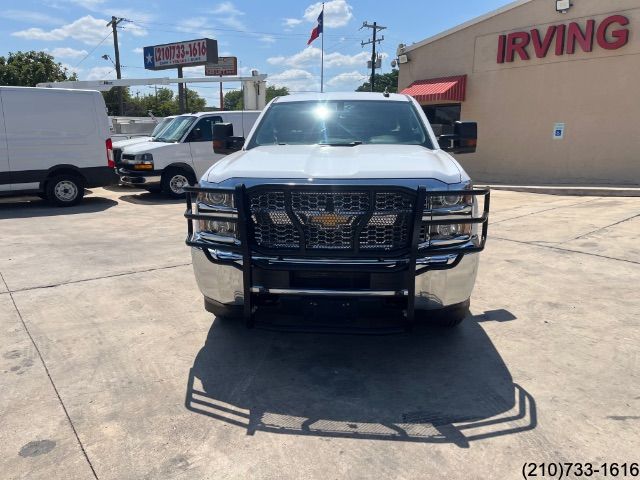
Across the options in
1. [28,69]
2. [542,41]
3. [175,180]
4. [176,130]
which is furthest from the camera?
[28,69]

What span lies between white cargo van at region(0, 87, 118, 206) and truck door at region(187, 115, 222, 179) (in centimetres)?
176

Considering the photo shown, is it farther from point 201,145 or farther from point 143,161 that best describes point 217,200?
point 201,145

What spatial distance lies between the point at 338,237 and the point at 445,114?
616 inches

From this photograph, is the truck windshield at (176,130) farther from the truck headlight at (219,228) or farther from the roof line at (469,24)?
the roof line at (469,24)

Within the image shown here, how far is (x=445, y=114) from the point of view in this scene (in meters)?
17.6

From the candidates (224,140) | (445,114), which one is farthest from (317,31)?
(224,140)

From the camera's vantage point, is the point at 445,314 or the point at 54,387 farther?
the point at 445,314

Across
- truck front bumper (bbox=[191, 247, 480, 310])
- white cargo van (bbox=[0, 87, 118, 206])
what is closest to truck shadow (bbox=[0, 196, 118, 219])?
white cargo van (bbox=[0, 87, 118, 206])

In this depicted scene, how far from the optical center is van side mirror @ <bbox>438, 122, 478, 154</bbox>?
491cm

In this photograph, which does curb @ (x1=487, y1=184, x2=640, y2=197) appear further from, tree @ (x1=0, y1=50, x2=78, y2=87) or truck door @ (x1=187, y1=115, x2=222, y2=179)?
tree @ (x1=0, y1=50, x2=78, y2=87)

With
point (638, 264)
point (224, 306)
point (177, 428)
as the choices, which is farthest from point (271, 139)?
point (638, 264)

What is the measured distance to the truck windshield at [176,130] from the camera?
1158cm

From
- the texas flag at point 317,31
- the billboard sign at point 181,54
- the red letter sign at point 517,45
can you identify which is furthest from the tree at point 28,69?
the red letter sign at point 517,45

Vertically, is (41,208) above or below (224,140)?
below
